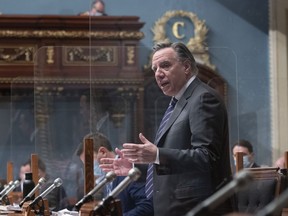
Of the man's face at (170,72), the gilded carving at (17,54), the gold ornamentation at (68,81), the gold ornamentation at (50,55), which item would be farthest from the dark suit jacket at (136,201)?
the gilded carving at (17,54)

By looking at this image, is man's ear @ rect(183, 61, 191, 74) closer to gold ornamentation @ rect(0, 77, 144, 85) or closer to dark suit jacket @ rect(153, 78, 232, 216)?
dark suit jacket @ rect(153, 78, 232, 216)

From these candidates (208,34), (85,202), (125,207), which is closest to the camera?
(85,202)

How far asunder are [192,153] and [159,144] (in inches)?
13.2

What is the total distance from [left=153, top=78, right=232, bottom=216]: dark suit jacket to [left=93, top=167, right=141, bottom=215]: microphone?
0.62 metres

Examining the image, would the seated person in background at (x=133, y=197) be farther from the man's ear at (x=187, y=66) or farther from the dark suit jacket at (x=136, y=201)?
the man's ear at (x=187, y=66)

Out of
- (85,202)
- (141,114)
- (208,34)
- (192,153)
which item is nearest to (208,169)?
(192,153)

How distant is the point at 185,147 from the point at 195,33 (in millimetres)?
6118

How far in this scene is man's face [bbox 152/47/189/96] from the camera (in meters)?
5.52

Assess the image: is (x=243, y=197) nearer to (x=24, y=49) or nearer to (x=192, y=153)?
(x=192, y=153)

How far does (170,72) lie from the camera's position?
18.1 ft

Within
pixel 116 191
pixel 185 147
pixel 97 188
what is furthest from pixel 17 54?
pixel 116 191

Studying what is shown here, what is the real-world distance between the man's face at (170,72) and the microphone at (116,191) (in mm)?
1065

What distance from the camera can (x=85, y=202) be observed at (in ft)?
16.0

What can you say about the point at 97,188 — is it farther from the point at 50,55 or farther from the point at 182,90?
the point at 50,55
